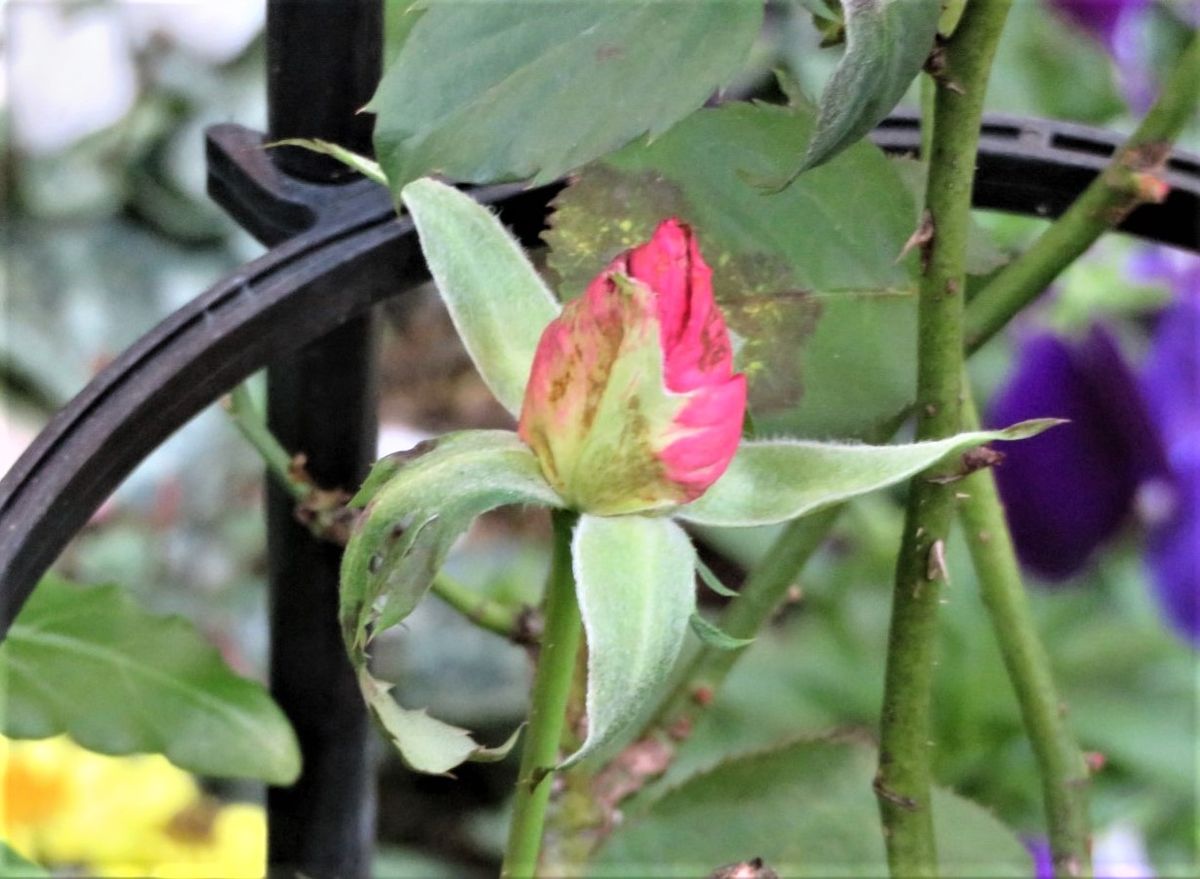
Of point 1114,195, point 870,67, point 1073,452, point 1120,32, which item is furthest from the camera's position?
point 1120,32

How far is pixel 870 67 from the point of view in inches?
8.1

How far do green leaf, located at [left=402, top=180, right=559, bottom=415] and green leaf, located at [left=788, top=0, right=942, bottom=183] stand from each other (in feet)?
0.18

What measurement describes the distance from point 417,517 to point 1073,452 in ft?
1.76

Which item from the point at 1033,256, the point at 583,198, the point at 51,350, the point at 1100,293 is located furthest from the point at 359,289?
the point at 51,350

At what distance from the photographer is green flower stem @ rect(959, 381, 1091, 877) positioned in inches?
13.2

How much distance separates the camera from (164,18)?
1.44 metres

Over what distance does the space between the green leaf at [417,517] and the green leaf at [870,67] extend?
0.07m

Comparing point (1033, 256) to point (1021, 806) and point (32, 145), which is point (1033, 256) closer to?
point (1021, 806)

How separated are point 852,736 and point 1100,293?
568 millimetres

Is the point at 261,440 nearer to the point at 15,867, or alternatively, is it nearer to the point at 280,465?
the point at 280,465

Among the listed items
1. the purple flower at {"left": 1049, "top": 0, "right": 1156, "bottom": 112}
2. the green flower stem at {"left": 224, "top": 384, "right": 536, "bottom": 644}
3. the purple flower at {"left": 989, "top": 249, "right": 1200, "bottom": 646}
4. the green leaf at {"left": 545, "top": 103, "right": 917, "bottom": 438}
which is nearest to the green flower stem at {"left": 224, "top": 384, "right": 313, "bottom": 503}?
the green flower stem at {"left": 224, "top": 384, "right": 536, "bottom": 644}

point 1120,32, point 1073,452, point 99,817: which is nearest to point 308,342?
point 99,817

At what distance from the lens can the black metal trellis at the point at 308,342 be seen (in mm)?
268

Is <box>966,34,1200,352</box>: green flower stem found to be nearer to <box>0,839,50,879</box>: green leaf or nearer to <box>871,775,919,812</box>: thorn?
<box>871,775,919,812</box>: thorn
